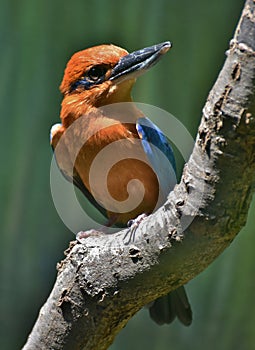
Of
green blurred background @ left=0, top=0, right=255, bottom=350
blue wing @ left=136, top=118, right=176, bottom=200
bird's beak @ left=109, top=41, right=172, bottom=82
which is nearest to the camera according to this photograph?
bird's beak @ left=109, top=41, right=172, bottom=82

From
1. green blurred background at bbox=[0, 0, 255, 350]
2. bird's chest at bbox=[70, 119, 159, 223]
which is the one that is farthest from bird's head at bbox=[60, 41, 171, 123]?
green blurred background at bbox=[0, 0, 255, 350]

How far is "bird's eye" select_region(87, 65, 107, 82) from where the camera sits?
6.88 ft

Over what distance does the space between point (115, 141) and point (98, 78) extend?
0.23 metres

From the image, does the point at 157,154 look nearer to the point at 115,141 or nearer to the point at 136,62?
the point at 115,141

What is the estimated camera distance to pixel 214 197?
1147 millimetres

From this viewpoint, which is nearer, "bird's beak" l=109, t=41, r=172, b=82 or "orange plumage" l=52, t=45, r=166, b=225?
"bird's beak" l=109, t=41, r=172, b=82

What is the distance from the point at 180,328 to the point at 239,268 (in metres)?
0.38

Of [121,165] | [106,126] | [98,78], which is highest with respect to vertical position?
[98,78]

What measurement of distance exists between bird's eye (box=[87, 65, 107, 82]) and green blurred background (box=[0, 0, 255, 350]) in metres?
0.72

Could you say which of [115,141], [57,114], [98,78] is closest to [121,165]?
[115,141]

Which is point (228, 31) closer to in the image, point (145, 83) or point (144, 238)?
point (145, 83)

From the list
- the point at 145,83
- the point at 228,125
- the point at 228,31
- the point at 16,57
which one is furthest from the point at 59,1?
the point at 228,125

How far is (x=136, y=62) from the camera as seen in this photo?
197 cm

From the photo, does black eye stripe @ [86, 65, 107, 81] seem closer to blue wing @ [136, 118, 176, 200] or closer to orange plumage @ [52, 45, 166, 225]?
orange plumage @ [52, 45, 166, 225]
